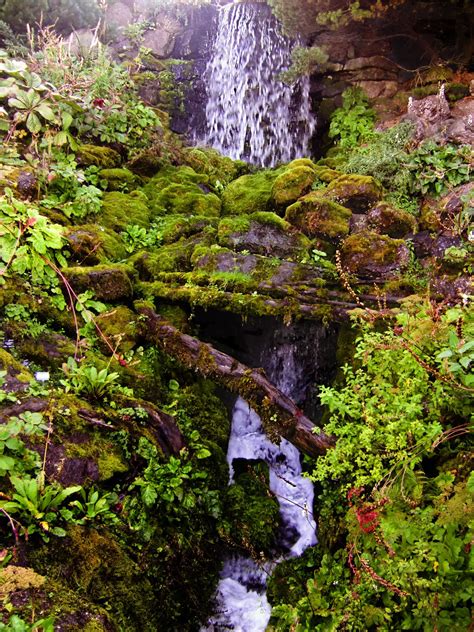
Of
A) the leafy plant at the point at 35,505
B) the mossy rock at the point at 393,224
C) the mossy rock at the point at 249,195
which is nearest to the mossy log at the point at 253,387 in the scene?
the leafy plant at the point at 35,505

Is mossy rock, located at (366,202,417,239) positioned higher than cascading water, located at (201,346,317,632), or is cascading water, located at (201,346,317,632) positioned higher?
mossy rock, located at (366,202,417,239)

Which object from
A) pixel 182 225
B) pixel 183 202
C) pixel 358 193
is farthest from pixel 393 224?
pixel 183 202

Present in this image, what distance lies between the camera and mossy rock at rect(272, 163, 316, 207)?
7.90 metres

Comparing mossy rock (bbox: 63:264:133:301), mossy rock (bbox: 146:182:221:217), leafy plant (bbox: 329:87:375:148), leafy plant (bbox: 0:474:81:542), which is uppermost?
leafy plant (bbox: 329:87:375:148)

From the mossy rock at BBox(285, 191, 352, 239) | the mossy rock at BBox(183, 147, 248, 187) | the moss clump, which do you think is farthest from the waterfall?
the moss clump

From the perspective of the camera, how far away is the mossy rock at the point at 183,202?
7801mm

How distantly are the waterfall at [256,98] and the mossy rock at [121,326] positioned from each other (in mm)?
7786

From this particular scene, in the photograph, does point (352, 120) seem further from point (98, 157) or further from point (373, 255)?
point (98, 157)

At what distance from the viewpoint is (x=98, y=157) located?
784 centimetres

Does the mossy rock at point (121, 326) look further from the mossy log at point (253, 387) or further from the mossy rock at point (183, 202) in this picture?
the mossy rock at point (183, 202)

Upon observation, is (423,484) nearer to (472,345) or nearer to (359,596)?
(359,596)

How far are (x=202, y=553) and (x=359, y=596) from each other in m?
1.77

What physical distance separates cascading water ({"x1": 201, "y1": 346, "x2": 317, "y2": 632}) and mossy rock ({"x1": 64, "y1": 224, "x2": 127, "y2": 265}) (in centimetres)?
300

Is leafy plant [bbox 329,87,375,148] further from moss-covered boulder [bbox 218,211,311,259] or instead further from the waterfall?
moss-covered boulder [bbox 218,211,311,259]
